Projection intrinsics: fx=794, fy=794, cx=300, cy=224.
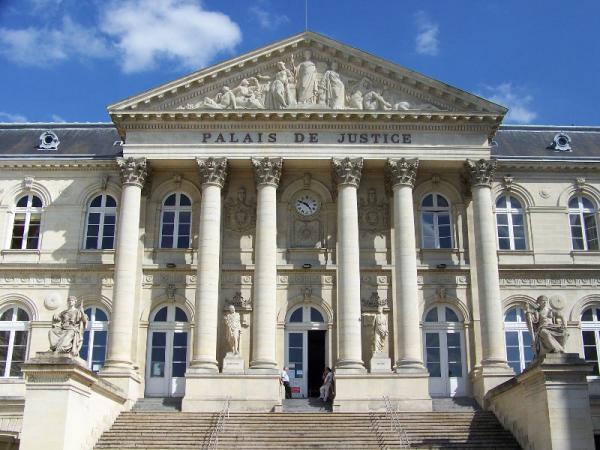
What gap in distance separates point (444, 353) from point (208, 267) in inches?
387

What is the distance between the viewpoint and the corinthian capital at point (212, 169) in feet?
103

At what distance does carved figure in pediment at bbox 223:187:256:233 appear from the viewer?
32594mm

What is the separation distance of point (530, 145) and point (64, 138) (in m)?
22.0

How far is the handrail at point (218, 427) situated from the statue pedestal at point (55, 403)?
12.3 feet

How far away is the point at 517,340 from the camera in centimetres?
3166

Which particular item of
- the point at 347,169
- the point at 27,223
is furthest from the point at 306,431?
the point at 27,223

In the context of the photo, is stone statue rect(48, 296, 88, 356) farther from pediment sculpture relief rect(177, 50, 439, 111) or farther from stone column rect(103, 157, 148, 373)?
pediment sculpture relief rect(177, 50, 439, 111)

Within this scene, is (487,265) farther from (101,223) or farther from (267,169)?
(101,223)

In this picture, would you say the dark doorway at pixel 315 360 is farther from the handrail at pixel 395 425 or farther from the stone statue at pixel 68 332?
the stone statue at pixel 68 332

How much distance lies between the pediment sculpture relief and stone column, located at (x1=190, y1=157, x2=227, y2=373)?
264 cm

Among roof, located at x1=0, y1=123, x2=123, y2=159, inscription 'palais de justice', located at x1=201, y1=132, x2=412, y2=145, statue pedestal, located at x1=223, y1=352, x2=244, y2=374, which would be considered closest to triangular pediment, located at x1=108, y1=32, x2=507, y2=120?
inscription 'palais de justice', located at x1=201, y1=132, x2=412, y2=145

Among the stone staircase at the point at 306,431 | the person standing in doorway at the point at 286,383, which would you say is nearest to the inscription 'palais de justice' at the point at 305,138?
the person standing in doorway at the point at 286,383

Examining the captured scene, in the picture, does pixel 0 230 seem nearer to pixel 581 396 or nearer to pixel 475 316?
pixel 475 316

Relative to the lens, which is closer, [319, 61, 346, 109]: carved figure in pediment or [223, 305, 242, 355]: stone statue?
[223, 305, 242, 355]: stone statue
